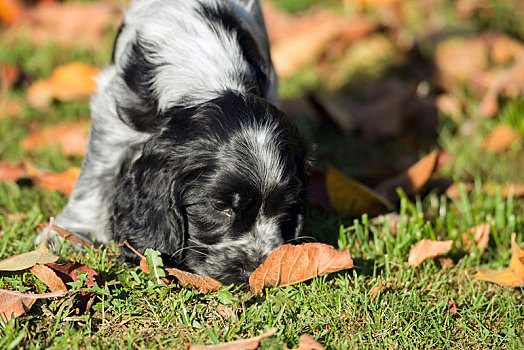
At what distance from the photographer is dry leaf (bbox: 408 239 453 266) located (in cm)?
361

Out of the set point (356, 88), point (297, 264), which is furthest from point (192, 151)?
point (356, 88)

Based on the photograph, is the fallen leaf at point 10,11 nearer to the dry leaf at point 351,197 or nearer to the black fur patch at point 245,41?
the black fur patch at point 245,41

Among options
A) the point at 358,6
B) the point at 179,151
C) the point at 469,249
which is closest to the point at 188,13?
the point at 179,151

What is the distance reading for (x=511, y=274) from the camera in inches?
140

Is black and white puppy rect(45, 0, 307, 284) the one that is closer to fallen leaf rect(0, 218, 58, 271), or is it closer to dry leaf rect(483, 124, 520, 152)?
fallen leaf rect(0, 218, 58, 271)

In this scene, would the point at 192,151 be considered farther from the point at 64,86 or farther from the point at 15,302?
the point at 64,86

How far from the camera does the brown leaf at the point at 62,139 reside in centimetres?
505

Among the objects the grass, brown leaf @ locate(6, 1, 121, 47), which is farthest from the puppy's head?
brown leaf @ locate(6, 1, 121, 47)

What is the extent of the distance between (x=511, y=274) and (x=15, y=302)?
2638mm

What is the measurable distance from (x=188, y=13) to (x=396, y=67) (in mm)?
3637

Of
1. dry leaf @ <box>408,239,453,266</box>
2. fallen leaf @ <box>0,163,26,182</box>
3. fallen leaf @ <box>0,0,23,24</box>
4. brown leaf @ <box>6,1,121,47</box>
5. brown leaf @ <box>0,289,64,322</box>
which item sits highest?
fallen leaf @ <box>0,0,23,24</box>

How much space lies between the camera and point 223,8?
13.3 feet

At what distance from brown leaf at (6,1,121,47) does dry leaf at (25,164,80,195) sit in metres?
2.77

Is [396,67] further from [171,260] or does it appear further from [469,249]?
[171,260]
